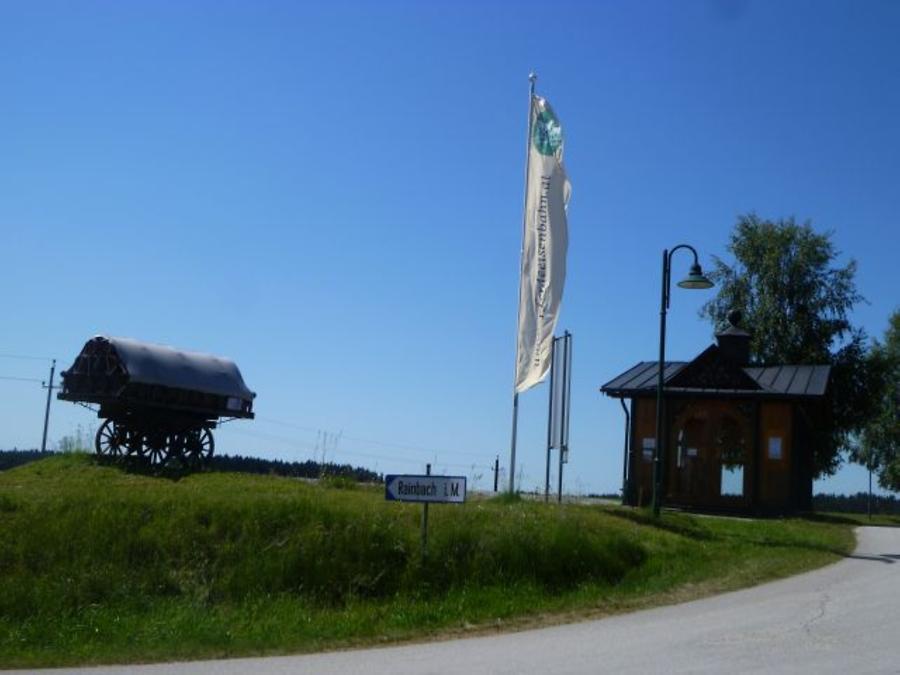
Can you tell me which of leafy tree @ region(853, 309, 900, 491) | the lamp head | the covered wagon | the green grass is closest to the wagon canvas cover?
the covered wagon

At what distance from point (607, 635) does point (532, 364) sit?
33.1 feet

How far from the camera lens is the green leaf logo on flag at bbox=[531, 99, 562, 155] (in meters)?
22.0

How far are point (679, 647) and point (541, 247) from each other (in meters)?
12.2

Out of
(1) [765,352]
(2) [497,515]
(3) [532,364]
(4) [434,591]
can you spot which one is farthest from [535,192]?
(1) [765,352]

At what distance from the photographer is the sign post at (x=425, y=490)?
1466 centimetres

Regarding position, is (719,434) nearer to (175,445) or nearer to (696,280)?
(696,280)

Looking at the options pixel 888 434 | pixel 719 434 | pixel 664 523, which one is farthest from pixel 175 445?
pixel 888 434

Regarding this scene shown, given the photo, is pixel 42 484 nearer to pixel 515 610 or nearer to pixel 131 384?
pixel 131 384

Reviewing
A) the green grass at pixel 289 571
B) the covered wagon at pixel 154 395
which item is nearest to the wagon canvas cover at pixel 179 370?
the covered wagon at pixel 154 395

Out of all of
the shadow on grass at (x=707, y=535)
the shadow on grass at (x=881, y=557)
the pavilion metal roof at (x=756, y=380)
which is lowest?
the shadow on grass at (x=881, y=557)

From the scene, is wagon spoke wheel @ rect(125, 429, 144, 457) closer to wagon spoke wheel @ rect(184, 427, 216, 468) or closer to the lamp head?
wagon spoke wheel @ rect(184, 427, 216, 468)

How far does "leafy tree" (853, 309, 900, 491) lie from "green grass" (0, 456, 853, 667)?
134ft

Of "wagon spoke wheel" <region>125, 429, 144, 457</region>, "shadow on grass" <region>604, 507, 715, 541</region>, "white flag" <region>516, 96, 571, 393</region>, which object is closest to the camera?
"shadow on grass" <region>604, 507, 715, 541</region>

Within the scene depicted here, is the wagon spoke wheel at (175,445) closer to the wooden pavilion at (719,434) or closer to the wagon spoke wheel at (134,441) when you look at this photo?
the wagon spoke wheel at (134,441)
